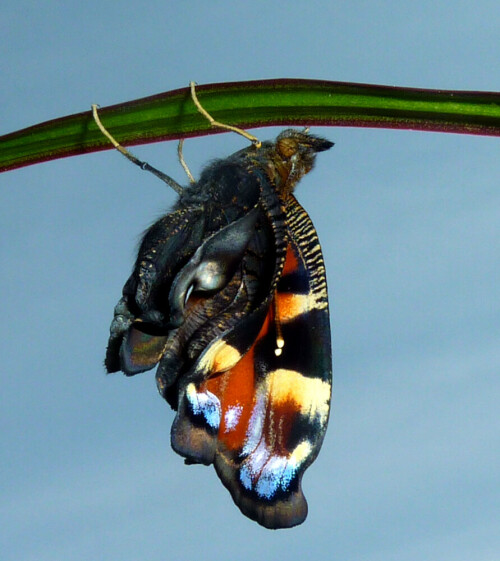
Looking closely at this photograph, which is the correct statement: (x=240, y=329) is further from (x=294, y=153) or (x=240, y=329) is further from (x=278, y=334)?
(x=294, y=153)

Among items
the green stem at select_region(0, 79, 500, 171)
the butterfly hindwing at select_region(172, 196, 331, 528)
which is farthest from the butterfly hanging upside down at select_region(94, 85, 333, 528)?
the green stem at select_region(0, 79, 500, 171)

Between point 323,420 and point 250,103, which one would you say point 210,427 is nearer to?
point 323,420

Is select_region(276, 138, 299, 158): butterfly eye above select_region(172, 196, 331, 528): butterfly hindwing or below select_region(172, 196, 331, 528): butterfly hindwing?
above

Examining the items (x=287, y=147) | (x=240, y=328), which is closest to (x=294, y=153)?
(x=287, y=147)

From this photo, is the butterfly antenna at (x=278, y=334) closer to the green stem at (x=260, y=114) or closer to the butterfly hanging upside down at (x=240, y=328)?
the butterfly hanging upside down at (x=240, y=328)

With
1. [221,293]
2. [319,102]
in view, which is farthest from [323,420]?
[319,102]

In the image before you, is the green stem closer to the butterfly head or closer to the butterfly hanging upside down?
the butterfly hanging upside down
